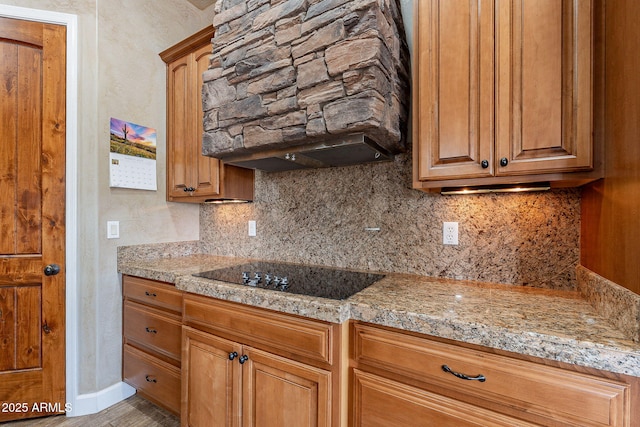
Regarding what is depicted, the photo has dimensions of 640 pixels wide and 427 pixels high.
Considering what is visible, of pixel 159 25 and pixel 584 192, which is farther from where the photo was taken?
pixel 159 25

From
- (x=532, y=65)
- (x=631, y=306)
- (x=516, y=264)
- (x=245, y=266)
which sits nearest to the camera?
(x=631, y=306)

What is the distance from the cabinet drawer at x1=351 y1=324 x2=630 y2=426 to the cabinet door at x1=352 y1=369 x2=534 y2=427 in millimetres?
48

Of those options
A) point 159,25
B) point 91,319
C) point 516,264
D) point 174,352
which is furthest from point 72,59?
point 516,264

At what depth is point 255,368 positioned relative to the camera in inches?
54.3

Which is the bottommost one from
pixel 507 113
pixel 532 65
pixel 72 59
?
pixel 507 113

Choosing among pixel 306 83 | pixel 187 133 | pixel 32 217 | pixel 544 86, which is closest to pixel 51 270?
pixel 32 217

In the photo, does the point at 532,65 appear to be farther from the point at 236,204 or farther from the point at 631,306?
the point at 236,204

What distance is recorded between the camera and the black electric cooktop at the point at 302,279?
4.52ft

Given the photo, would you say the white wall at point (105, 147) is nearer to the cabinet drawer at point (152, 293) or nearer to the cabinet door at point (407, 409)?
the cabinet drawer at point (152, 293)

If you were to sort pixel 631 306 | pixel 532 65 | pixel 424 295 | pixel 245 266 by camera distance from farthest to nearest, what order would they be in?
pixel 245 266
pixel 424 295
pixel 532 65
pixel 631 306

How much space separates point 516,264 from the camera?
1.48m

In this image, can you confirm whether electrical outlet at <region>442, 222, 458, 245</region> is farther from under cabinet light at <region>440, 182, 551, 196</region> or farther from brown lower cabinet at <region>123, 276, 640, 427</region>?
brown lower cabinet at <region>123, 276, 640, 427</region>

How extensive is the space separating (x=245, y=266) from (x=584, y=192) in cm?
192

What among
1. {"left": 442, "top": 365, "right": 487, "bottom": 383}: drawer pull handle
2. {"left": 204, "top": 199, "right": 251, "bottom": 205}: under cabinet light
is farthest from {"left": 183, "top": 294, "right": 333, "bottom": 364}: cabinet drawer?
{"left": 204, "top": 199, "right": 251, "bottom": 205}: under cabinet light
